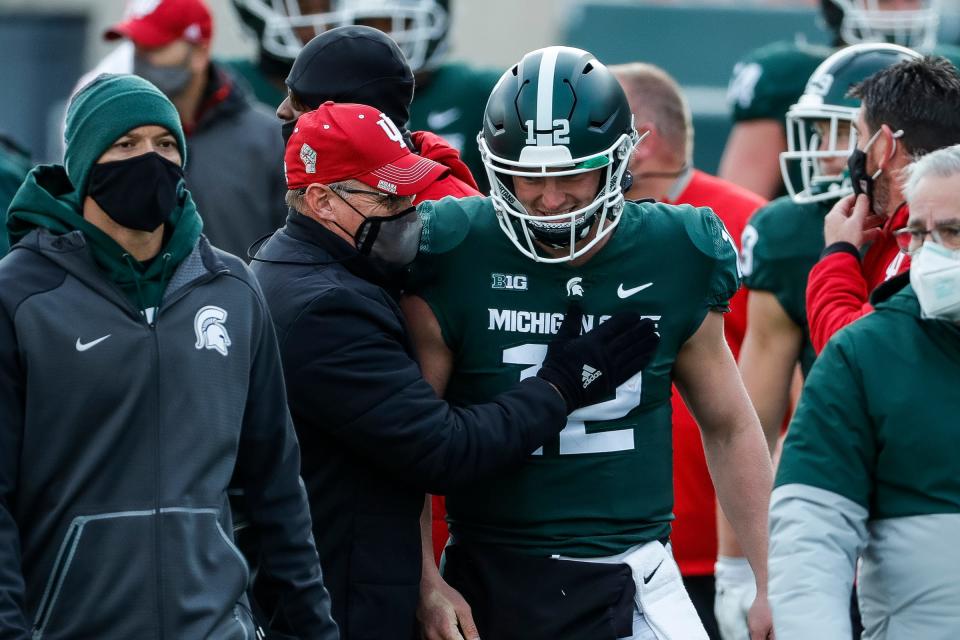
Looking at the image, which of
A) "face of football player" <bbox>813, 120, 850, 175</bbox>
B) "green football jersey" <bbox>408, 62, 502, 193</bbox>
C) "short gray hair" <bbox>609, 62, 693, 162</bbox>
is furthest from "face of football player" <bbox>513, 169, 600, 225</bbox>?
"green football jersey" <bbox>408, 62, 502, 193</bbox>

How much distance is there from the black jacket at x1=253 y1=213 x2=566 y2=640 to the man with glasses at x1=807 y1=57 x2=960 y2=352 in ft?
2.51

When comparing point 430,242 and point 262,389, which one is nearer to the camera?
point 262,389

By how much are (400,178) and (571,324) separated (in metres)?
0.46

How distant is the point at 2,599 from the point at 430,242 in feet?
3.95

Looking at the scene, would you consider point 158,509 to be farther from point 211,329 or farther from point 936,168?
point 936,168

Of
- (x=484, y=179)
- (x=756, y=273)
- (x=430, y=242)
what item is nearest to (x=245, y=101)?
(x=484, y=179)

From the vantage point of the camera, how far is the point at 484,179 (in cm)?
666

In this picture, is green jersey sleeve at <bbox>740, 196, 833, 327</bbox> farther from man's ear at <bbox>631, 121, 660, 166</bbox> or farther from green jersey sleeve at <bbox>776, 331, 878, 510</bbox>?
green jersey sleeve at <bbox>776, 331, 878, 510</bbox>

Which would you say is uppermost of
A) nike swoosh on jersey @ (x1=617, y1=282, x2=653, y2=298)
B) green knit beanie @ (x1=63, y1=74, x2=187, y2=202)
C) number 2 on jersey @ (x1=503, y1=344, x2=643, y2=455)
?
green knit beanie @ (x1=63, y1=74, x2=187, y2=202)

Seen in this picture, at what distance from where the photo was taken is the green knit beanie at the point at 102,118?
3082 millimetres

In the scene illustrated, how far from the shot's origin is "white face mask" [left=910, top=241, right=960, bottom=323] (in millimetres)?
2926

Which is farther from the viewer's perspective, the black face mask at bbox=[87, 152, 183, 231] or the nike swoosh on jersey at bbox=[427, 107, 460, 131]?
the nike swoosh on jersey at bbox=[427, 107, 460, 131]

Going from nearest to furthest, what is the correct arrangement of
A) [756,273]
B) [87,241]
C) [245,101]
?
1. [87,241]
2. [756,273]
3. [245,101]

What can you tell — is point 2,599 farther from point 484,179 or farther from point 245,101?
point 484,179
